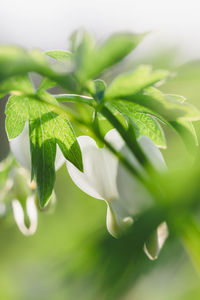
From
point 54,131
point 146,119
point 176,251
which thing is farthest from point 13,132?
point 176,251

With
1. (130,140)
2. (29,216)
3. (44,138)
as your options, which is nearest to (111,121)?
(130,140)

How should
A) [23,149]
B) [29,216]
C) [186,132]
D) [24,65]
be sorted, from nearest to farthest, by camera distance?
1. [24,65]
2. [186,132]
3. [23,149]
4. [29,216]

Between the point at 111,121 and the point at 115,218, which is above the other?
the point at 111,121

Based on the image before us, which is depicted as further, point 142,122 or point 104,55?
point 142,122

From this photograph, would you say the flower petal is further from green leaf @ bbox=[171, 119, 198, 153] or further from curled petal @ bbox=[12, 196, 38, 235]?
curled petal @ bbox=[12, 196, 38, 235]

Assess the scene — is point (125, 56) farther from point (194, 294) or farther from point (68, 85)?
point (194, 294)

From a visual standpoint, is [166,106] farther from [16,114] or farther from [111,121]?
[16,114]

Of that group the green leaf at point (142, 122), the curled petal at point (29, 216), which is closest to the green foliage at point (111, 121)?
the green leaf at point (142, 122)
